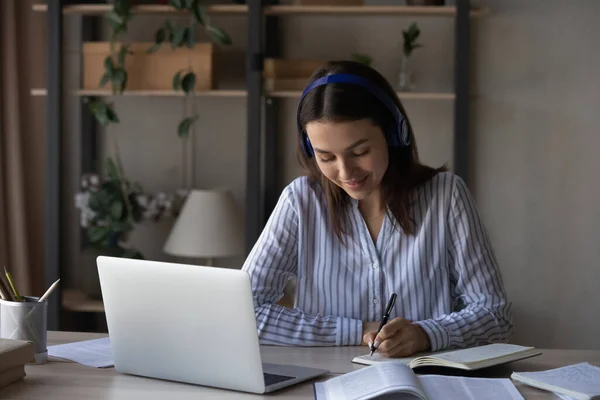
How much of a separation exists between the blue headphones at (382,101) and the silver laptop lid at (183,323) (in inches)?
24.5

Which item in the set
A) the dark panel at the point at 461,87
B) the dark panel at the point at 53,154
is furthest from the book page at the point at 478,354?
the dark panel at the point at 53,154

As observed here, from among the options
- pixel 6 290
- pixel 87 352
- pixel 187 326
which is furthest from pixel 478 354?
pixel 6 290

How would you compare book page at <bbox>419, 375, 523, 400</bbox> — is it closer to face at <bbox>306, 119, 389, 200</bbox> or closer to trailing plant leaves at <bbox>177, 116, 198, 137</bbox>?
face at <bbox>306, 119, 389, 200</bbox>

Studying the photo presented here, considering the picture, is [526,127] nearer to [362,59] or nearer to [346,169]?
[362,59]

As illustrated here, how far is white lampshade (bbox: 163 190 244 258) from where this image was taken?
3441 millimetres

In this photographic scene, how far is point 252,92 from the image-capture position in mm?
3396

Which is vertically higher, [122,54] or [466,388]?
[122,54]

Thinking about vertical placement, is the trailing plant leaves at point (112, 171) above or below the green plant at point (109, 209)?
above

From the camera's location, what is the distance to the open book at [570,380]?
Answer: 1.43 metres

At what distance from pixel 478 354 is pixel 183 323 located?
57 cm

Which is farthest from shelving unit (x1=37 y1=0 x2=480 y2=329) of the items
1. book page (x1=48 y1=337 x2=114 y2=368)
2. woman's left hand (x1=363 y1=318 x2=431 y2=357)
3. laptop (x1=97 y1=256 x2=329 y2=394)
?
laptop (x1=97 y1=256 x2=329 y2=394)

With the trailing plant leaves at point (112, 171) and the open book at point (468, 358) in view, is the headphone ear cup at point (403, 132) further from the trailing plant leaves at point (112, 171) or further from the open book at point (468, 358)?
the trailing plant leaves at point (112, 171)

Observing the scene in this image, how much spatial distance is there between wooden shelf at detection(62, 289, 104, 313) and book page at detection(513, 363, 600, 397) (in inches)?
89.3

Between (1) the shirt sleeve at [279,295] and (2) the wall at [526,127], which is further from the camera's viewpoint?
(2) the wall at [526,127]
